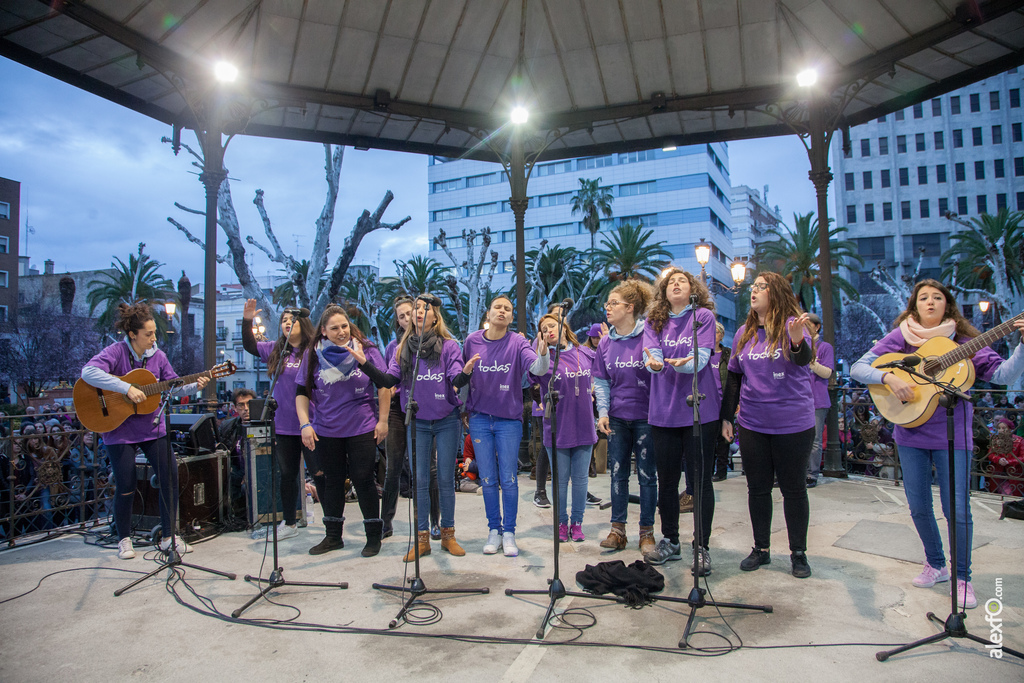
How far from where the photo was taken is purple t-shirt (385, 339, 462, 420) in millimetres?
4969

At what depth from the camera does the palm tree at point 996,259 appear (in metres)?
28.3

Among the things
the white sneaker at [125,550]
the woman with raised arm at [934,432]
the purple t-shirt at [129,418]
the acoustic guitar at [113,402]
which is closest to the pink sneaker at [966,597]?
the woman with raised arm at [934,432]

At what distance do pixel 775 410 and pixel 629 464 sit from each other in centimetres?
137

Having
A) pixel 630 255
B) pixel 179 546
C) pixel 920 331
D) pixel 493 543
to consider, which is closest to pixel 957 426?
pixel 920 331

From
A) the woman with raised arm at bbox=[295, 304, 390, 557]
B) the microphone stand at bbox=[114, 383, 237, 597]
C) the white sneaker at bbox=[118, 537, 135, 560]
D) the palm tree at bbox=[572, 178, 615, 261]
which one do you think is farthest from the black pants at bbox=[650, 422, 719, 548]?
the palm tree at bbox=[572, 178, 615, 261]

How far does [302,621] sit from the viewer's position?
147 inches

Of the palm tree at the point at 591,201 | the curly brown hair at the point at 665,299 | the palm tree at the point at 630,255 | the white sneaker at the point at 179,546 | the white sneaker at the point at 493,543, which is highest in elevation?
the palm tree at the point at 591,201

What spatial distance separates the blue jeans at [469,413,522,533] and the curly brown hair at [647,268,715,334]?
4.62 feet

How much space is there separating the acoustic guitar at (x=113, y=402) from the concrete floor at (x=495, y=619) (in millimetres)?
1225

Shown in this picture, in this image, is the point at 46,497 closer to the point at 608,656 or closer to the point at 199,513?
the point at 199,513

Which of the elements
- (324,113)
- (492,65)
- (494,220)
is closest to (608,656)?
(492,65)

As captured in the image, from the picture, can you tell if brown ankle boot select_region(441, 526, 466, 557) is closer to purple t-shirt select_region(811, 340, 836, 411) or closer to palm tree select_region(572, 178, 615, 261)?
purple t-shirt select_region(811, 340, 836, 411)

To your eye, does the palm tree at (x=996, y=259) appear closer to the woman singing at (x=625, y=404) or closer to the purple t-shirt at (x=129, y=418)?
the woman singing at (x=625, y=404)

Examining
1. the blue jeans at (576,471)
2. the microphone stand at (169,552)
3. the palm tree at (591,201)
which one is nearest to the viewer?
the microphone stand at (169,552)
